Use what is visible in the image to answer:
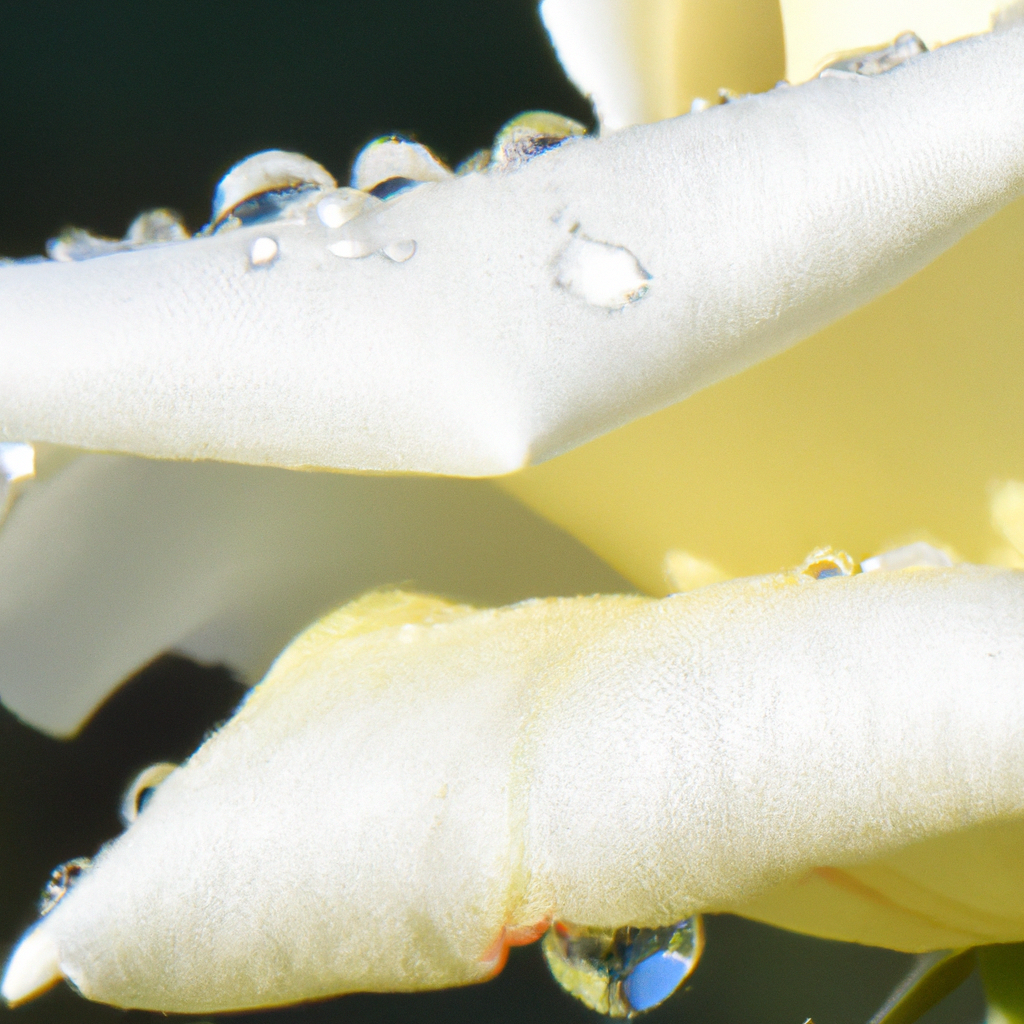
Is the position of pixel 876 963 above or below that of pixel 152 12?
below

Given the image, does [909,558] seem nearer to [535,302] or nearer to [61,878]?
[535,302]

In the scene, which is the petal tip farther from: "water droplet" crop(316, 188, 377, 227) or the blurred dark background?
"water droplet" crop(316, 188, 377, 227)

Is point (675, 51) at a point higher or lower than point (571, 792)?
higher

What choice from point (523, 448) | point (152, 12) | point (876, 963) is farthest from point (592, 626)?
point (152, 12)

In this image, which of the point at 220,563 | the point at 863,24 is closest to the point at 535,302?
the point at 220,563

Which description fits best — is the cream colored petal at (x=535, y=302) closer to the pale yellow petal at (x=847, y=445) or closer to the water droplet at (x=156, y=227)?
the pale yellow petal at (x=847, y=445)

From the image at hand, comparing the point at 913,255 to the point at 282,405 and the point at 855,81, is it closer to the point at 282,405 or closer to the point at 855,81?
the point at 855,81
